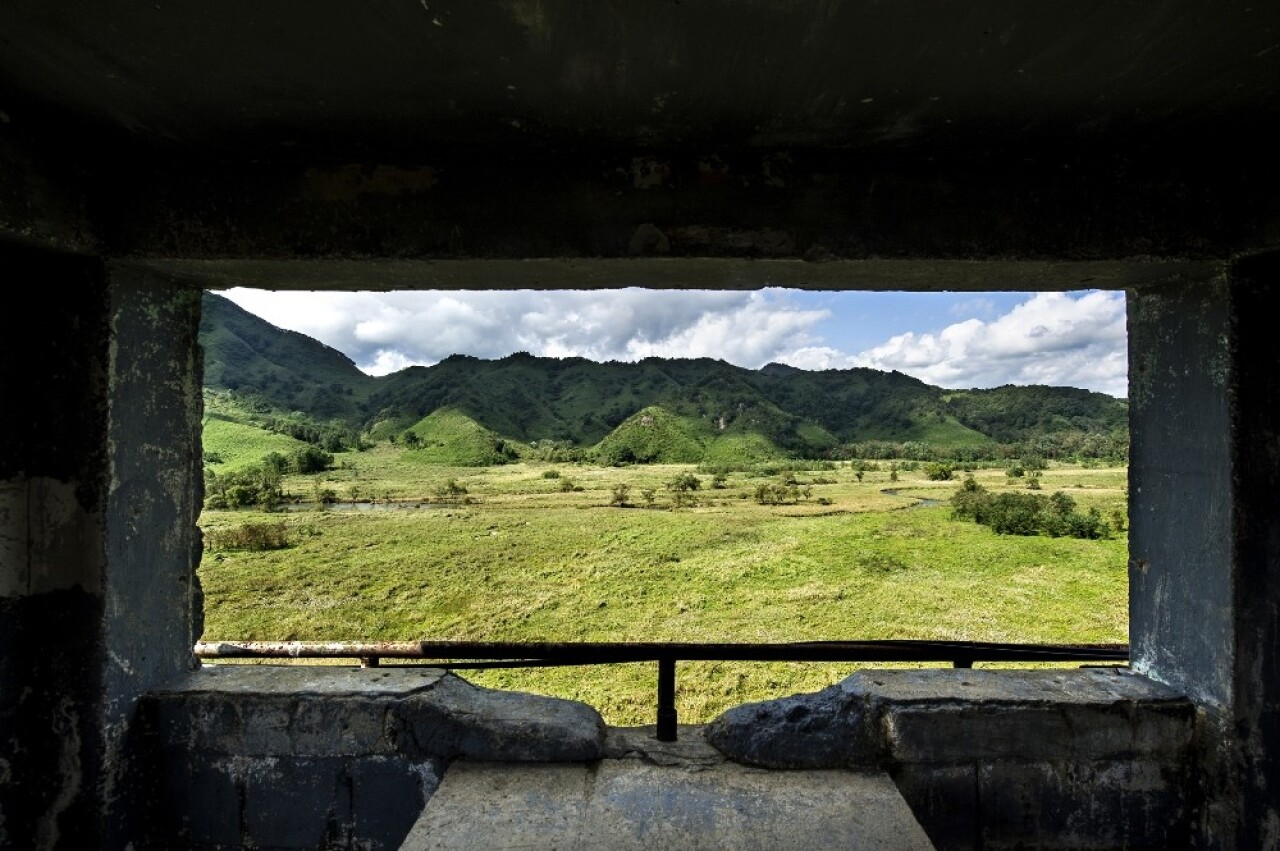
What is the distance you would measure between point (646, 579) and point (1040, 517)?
1400cm

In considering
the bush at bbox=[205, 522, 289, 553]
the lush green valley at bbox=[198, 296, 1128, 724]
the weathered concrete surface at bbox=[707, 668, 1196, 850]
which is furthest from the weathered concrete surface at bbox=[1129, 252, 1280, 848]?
the bush at bbox=[205, 522, 289, 553]

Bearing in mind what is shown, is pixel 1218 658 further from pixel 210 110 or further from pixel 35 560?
pixel 35 560

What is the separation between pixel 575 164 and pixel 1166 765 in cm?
306

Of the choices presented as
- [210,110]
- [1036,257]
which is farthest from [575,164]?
[1036,257]

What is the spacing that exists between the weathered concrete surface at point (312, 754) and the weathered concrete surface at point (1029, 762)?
1041mm

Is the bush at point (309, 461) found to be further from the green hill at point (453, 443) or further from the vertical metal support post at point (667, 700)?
the vertical metal support post at point (667, 700)

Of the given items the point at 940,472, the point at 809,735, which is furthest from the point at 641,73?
the point at 940,472

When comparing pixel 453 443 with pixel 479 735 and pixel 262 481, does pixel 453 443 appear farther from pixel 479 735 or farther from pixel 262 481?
pixel 479 735

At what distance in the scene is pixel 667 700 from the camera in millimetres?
2258

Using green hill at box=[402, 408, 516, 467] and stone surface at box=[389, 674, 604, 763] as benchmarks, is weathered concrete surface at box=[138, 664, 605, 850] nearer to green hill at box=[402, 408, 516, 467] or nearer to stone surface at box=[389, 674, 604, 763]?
stone surface at box=[389, 674, 604, 763]

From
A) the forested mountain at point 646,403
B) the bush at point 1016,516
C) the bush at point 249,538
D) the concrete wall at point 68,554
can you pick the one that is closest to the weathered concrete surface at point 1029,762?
the concrete wall at point 68,554

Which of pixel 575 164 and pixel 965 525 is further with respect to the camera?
pixel 965 525

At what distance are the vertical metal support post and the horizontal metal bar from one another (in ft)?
0.14

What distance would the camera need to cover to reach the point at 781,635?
44.3 ft
